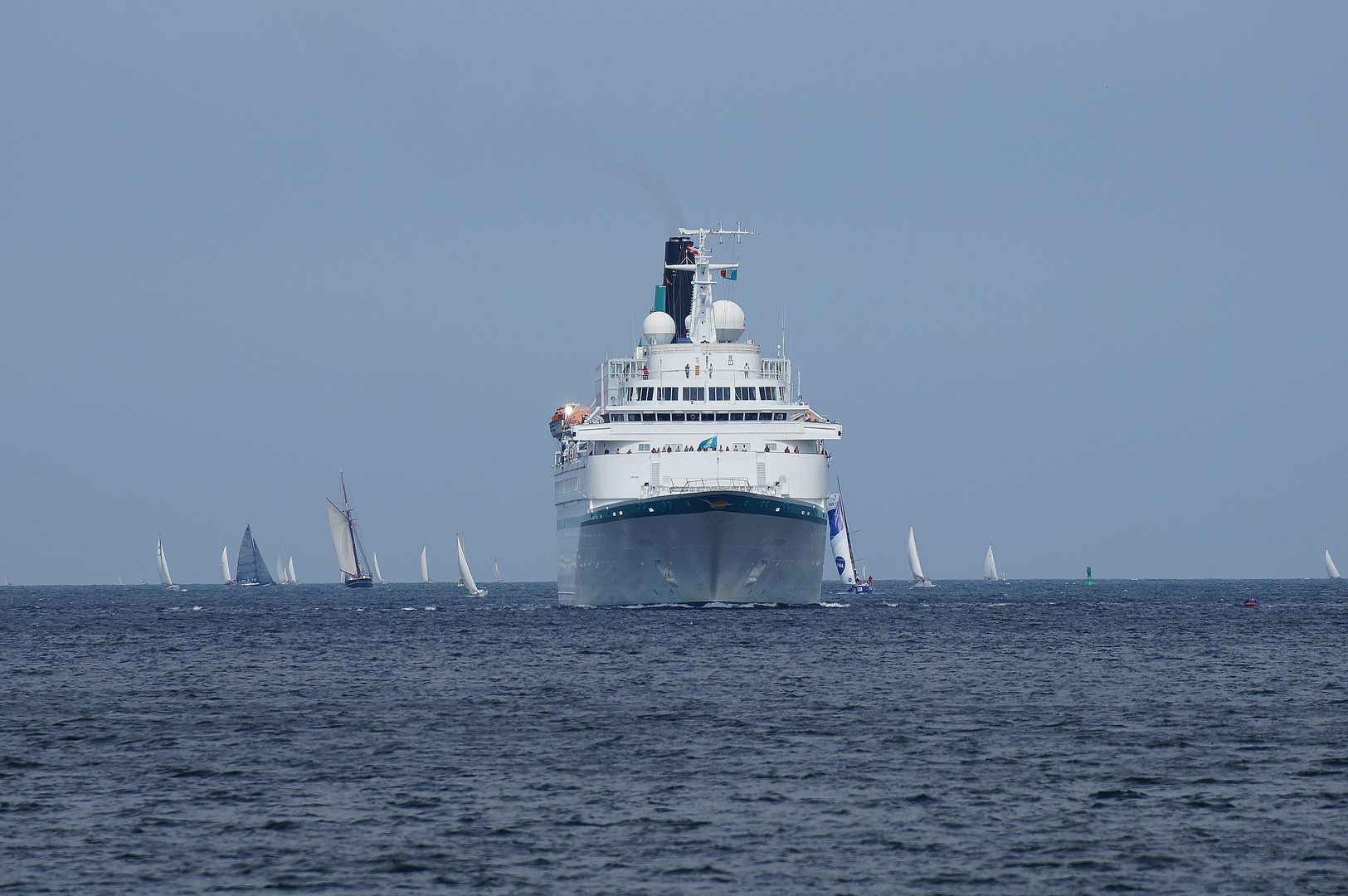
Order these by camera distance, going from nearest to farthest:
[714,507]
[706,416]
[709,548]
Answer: [714,507]
[709,548]
[706,416]

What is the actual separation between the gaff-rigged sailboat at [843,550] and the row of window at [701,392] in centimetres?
4342

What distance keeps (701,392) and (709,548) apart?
1171 cm

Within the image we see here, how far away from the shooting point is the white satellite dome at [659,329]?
99.4 m

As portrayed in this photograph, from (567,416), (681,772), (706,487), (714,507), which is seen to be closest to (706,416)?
(706,487)

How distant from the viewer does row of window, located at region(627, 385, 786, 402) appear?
8844 centimetres

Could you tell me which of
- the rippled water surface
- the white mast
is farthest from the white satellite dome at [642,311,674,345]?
the rippled water surface

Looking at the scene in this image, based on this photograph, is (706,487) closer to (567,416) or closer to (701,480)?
(701,480)

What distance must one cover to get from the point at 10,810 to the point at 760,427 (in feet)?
197

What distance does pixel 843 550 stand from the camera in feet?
475

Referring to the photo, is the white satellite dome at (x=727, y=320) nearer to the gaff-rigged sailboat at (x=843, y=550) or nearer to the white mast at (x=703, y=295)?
the white mast at (x=703, y=295)

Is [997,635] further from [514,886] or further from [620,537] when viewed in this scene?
[514,886]

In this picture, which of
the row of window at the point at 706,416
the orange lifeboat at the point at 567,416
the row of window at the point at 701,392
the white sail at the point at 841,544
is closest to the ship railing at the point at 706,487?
the row of window at the point at 706,416

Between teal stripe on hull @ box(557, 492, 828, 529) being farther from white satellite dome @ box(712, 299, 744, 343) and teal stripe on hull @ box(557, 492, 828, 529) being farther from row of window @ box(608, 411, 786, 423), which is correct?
white satellite dome @ box(712, 299, 744, 343)

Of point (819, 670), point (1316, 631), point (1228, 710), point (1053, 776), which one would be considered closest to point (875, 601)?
point (1316, 631)
